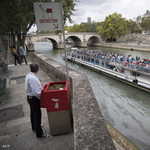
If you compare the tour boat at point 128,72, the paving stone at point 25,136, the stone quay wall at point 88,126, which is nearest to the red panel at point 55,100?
the stone quay wall at point 88,126

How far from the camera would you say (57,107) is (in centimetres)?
258

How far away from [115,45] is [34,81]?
43.5 metres

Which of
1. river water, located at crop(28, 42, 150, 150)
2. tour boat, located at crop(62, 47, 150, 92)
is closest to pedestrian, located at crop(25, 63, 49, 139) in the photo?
river water, located at crop(28, 42, 150, 150)

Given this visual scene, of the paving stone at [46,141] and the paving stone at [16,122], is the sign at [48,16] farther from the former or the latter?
the paving stone at [16,122]

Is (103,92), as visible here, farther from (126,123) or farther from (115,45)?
(115,45)

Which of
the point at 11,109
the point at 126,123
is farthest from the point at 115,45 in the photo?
the point at 11,109

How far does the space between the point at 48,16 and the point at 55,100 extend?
1.69m

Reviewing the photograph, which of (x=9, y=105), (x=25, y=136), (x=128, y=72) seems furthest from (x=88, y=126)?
(x=128, y=72)

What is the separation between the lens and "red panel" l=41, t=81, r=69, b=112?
2488 millimetres

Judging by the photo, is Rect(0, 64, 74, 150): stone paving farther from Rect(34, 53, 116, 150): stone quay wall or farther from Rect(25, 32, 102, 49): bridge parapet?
Rect(25, 32, 102, 49): bridge parapet

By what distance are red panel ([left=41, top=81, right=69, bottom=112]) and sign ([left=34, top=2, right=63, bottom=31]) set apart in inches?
52.6

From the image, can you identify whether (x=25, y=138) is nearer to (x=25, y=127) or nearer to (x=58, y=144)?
(x=25, y=127)

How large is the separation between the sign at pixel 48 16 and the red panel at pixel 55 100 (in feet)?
4.38

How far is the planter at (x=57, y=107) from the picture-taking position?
2496 millimetres
